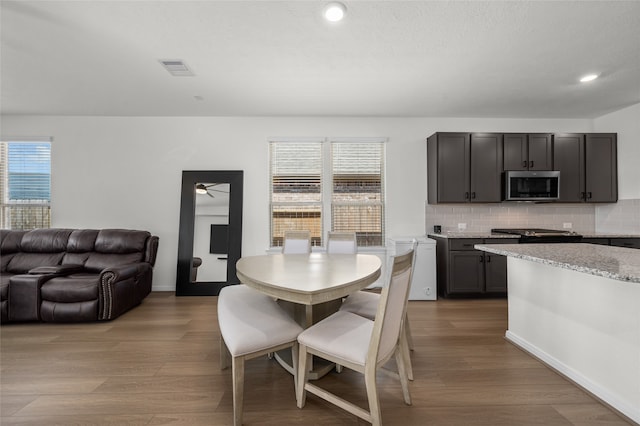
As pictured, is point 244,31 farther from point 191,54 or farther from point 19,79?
point 19,79

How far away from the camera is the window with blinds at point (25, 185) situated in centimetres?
415

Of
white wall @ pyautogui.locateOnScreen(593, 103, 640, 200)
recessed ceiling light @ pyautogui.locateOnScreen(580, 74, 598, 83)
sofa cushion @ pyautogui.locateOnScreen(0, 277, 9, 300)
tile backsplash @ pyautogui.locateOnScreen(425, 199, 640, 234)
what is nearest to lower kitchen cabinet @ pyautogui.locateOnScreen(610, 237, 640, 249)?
tile backsplash @ pyautogui.locateOnScreen(425, 199, 640, 234)

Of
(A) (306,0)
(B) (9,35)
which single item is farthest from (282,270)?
(B) (9,35)

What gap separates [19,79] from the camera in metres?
3.07

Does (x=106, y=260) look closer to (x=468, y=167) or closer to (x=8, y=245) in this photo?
(x=8, y=245)

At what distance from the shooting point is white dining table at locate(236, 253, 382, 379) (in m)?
1.56

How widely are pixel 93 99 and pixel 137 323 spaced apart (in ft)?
9.72

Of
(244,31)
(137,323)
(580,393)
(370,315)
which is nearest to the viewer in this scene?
(580,393)

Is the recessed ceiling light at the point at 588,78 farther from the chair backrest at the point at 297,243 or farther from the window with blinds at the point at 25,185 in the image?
the window with blinds at the point at 25,185

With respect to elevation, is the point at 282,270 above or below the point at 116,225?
below

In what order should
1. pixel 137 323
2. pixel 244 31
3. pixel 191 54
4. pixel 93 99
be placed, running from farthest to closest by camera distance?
pixel 93 99 < pixel 137 323 < pixel 191 54 < pixel 244 31

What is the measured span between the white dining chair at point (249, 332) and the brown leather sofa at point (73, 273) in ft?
6.25

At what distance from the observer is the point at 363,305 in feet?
6.99

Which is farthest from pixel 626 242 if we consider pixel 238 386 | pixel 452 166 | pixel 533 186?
pixel 238 386
